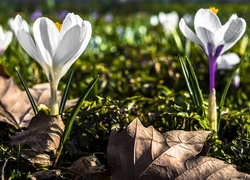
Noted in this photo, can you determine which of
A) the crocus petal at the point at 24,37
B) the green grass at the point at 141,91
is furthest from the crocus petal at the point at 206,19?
the crocus petal at the point at 24,37

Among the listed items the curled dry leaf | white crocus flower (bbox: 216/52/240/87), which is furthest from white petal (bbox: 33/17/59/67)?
white crocus flower (bbox: 216/52/240/87)

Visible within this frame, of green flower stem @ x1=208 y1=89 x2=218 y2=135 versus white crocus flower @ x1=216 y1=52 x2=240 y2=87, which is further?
white crocus flower @ x1=216 y1=52 x2=240 y2=87

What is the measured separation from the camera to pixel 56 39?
146 cm

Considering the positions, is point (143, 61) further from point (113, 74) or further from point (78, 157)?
point (78, 157)

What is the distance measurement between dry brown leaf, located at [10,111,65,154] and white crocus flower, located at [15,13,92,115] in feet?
0.54

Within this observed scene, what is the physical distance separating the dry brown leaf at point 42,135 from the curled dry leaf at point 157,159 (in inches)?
7.4

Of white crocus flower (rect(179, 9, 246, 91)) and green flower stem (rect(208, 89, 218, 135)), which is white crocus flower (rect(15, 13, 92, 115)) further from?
green flower stem (rect(208, 89, 218, 135))

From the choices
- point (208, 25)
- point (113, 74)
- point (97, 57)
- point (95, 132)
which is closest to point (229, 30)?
point (208, 25)

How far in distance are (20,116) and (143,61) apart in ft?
4.92

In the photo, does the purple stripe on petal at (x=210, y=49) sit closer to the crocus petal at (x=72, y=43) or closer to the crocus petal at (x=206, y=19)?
the crocus petal at (x=206, y=19)

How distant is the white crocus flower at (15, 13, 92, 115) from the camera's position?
144cm

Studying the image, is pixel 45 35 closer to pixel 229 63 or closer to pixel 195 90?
pixel 195 90

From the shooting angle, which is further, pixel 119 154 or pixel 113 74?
pixel 113 74

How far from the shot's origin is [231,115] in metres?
1.79
